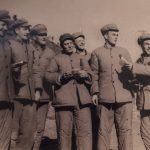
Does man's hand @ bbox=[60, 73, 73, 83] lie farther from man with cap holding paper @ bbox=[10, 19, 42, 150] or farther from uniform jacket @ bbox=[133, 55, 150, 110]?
uniform jacket @ bbox=[133, 55, 150, 110]

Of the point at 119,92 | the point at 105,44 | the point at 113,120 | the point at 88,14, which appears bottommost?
the point at 113,120

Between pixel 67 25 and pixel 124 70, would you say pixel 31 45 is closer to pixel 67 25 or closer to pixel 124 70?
pixel 67 25

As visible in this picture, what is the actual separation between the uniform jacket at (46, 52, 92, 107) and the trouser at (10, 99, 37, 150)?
0.37m

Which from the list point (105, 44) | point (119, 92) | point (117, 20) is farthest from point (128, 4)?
point (119, 92)

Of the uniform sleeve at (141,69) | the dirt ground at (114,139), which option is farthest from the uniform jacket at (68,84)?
the dirt ground at (114,139)

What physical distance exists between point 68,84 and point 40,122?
26.1 inches

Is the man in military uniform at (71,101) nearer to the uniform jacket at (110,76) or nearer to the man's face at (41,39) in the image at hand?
the uniform jacket at (110,76)

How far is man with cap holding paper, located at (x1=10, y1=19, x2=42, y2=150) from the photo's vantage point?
5.61 metres

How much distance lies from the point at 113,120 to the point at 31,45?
1487 millimetres

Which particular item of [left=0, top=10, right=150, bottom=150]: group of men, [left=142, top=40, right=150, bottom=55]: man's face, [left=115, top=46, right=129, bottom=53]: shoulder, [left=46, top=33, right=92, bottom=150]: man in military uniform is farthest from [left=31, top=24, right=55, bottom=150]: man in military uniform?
[left=142, top=40, right=150, bottom=55]: man's face

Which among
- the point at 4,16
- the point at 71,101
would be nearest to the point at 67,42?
the point at 71,101

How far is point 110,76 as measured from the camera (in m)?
5.64

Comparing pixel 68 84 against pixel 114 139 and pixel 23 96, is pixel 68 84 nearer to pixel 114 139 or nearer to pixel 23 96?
pixel 23 96

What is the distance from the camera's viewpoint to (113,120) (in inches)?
222
